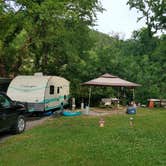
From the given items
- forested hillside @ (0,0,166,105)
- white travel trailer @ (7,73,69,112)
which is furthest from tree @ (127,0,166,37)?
white travel trailer @ (7,73,69,112)

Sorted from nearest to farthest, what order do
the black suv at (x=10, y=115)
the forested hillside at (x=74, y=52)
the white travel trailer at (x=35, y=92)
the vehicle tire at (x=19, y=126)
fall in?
the black suv at (x=10, y=115)
the vehicle tire at (x=19, y=126)
the white travel trailer at (x=35, y=92)
the forested hillside at (x=74, y=52)

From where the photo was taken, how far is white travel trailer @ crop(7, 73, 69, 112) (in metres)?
17.1

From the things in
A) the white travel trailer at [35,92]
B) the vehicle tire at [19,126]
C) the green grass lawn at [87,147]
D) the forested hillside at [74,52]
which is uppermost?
the forested hillside at [74,52]

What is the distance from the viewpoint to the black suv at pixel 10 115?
10242 mm

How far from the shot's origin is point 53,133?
10.8m

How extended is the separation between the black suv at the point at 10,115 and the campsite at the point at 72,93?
0.11ft

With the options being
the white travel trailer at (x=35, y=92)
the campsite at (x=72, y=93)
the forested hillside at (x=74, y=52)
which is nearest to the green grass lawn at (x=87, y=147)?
the campsite at (x=72, y=93)

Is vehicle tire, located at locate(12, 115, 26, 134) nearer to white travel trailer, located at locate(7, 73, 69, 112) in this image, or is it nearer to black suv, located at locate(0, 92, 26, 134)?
black suv, located at locate(0, 92, 26, 134)

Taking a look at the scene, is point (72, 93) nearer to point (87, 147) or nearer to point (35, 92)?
point (35, 92)

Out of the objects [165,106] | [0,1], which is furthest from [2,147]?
[165,106]

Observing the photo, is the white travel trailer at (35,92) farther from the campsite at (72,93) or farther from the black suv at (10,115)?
the black suv at (10,115)

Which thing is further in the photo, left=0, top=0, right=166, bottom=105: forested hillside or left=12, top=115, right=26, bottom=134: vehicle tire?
left=0, top=0, right=166, bottom=105: forested hillside

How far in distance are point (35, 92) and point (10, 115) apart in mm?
6644

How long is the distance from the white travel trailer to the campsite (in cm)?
5
